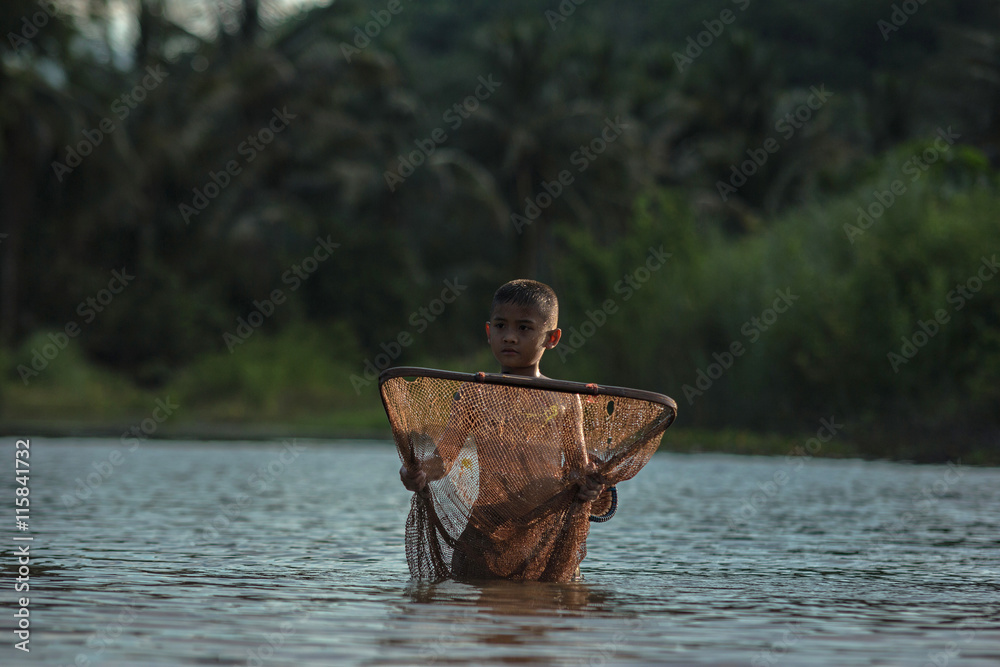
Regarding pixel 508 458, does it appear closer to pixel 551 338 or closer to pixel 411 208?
pixel 551 338

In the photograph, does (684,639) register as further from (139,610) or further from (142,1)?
(142,1)

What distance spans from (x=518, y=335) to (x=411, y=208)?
38.5 m

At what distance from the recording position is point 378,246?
139 ft

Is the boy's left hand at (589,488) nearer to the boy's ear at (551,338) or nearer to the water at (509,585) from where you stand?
the water at (509,585)

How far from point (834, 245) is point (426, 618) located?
18.9 metres

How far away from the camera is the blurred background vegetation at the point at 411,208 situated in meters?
24.1

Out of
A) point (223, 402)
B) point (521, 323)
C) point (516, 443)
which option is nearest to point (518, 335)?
point (521, 323)

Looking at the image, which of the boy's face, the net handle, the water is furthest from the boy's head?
the water

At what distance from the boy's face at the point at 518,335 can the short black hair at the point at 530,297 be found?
20 millimetres

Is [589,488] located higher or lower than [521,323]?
lower

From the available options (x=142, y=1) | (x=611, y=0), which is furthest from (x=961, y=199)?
(x=611, y=0)

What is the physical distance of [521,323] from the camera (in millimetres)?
7000

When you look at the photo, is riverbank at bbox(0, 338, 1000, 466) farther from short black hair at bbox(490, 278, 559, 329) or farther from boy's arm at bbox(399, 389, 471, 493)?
short black hair at bbox(490, 278, 559, 329)

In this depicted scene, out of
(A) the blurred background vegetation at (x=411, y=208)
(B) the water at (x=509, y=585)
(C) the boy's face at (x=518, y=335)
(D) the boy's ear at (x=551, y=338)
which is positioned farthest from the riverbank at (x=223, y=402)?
(C) the boy's face at (x=518, y=335)
